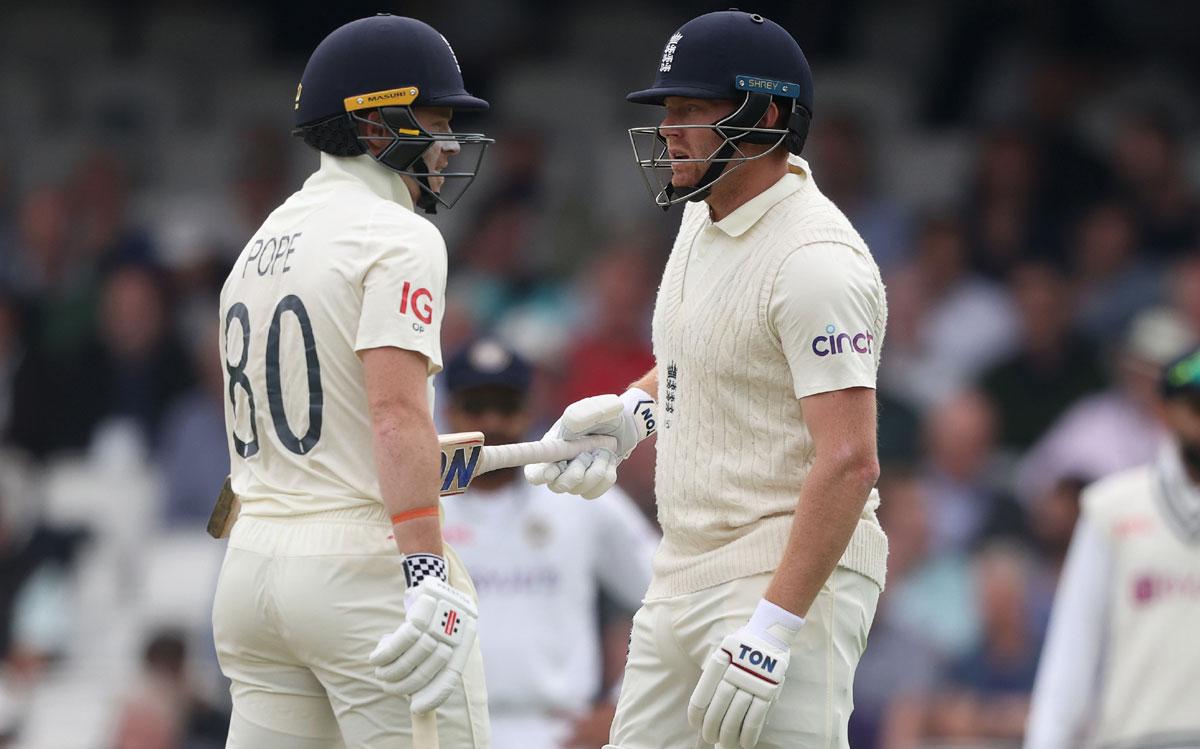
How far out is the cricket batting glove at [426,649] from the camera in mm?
3920

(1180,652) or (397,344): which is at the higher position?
(397,344)

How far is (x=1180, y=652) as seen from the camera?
17.4 feet

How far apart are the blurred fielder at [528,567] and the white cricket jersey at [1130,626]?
131 centimetres

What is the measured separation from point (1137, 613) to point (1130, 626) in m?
0.04

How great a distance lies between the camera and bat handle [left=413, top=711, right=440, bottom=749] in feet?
13.1

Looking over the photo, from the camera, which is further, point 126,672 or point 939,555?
point 126,672

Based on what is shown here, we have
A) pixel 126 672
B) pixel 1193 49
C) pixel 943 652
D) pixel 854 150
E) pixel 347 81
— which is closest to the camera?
pixel 347 81

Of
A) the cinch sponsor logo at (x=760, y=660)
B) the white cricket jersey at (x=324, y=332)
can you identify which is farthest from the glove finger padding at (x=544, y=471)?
the cinch sponsor logo at (x=760, y=660)

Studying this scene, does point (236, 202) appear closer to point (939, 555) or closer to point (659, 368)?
point (939, 555)

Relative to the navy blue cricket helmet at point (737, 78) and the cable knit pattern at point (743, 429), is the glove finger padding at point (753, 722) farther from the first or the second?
the navy blue cricket helmet at point (737, 78)

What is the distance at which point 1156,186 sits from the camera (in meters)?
9.71

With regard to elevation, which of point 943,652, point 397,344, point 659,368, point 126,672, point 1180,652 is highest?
point 397,344

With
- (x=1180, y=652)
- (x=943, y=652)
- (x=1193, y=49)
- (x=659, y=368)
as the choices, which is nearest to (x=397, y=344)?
(x=659, y=368)

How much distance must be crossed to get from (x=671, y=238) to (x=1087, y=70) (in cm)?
247
